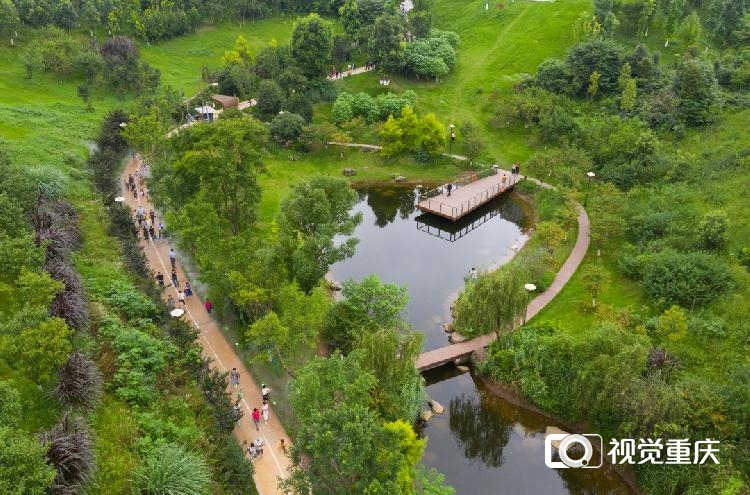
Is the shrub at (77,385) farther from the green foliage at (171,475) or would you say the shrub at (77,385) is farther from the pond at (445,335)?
the pond at (445,335)

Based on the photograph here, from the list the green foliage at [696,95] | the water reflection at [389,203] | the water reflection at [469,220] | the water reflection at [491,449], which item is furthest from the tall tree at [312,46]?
the water reflection at [491,449]

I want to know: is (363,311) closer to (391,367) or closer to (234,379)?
(391,367)

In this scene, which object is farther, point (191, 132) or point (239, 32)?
point (239, 32)

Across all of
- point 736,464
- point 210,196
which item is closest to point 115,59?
point 210,196

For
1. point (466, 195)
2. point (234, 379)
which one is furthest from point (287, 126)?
point (234, 379)

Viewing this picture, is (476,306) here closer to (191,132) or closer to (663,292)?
(663,292)

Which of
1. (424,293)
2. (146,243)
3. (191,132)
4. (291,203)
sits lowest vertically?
(424,293)
